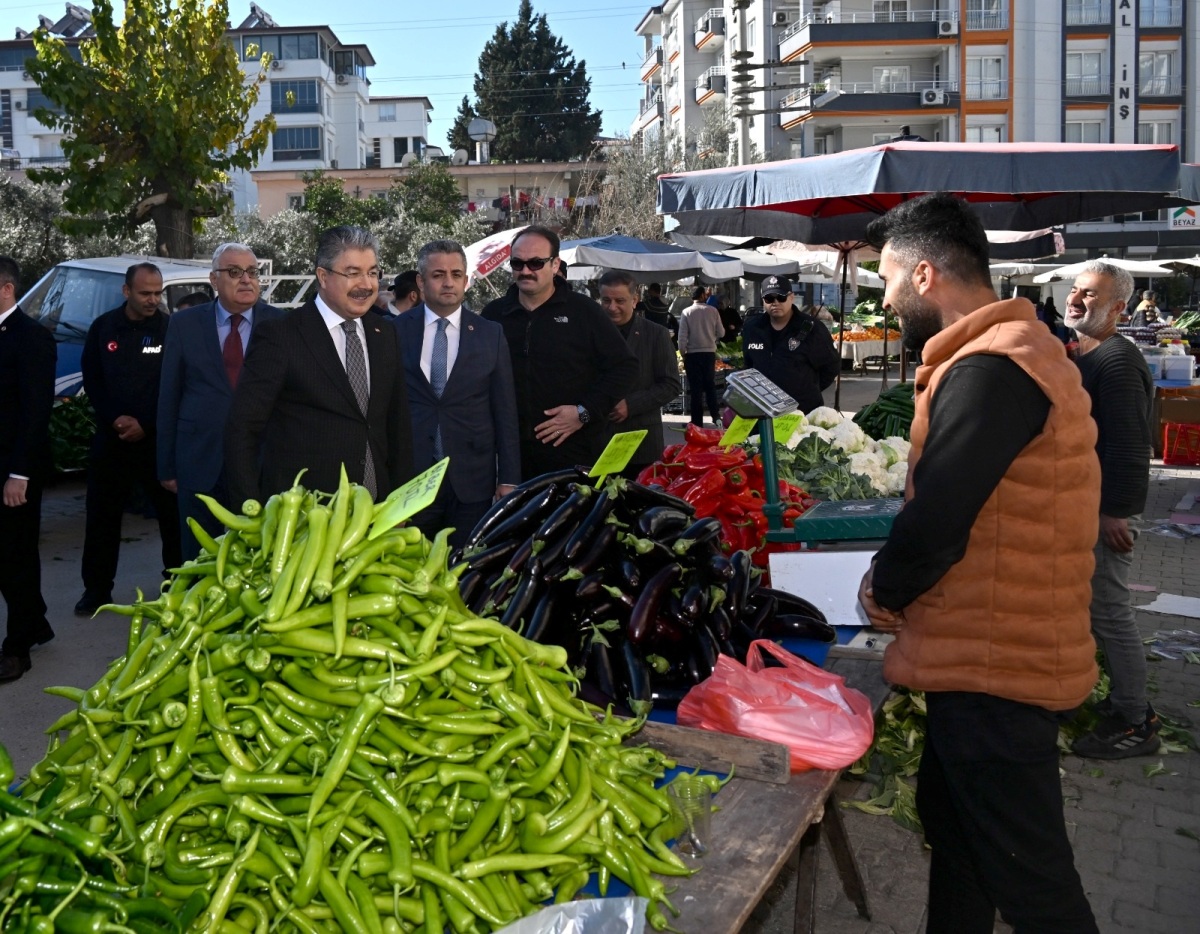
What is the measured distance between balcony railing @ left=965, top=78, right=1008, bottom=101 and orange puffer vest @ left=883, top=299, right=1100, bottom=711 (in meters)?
57.0

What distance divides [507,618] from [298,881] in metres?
1.61

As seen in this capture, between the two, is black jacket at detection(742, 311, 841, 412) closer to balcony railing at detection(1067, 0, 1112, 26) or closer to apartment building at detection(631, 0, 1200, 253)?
apartment building at detection(631, 0, 1200, 253)

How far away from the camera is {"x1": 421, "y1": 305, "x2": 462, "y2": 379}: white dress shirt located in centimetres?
548

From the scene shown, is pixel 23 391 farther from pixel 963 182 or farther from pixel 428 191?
pixel 428 191

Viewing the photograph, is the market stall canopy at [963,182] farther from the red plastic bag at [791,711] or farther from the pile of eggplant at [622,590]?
the red plastic bag at [791,711]

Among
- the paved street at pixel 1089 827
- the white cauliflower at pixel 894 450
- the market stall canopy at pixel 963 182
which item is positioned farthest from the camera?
the market stall canopy at pixel 963 182

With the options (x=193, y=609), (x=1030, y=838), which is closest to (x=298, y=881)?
(x=193, y=609)

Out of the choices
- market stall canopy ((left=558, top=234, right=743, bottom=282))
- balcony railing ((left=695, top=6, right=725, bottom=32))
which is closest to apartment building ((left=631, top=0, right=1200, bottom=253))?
balcony railing ((left=695, top=6, right=725, bottom=32))

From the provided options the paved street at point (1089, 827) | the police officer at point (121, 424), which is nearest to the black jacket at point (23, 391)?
the paved street at point (1089, 827)

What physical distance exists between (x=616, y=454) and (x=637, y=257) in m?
12.5

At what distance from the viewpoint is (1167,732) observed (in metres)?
5.50

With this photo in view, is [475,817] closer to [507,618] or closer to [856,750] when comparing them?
[856,750]

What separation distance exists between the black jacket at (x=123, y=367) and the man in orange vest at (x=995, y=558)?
19.5 ft

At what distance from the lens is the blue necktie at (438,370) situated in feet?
17.9
